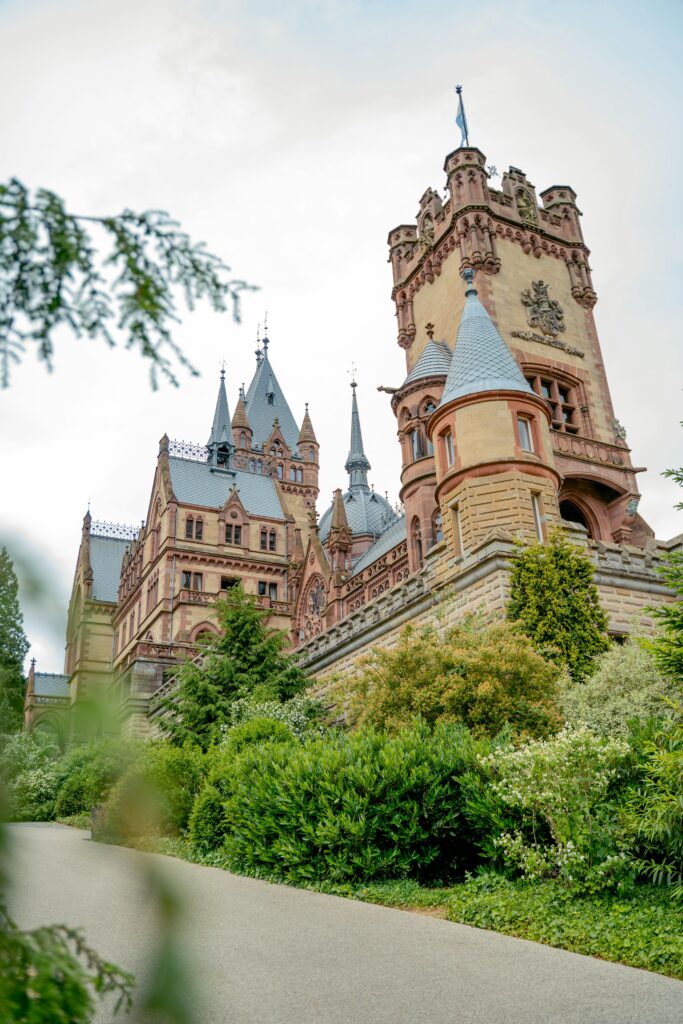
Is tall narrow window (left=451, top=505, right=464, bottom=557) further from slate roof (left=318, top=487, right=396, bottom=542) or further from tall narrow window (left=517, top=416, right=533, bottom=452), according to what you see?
slate roof (left=318, top=487, right=396, bottom=542)

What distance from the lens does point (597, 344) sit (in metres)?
30.0

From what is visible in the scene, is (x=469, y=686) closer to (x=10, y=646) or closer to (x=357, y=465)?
(x=10, y=646)

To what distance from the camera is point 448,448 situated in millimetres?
21766

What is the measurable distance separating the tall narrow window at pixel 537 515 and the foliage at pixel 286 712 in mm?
6663

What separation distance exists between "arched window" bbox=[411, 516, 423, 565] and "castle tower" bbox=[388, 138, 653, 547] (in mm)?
624

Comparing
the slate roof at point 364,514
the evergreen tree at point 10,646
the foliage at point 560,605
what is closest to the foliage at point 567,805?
the foliage at point 560,605

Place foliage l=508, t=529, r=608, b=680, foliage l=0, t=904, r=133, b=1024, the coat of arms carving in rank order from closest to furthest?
1. foliage l=0, t=904, r=133, b=1024
2. foliage l=508, t=529, r=608, b=680
3. the coat of arms carving

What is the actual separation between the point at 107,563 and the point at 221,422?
16498 mm

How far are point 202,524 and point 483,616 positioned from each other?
102 ft

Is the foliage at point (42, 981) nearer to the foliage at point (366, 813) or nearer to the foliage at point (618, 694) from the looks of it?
the foliage at point (366, 813)

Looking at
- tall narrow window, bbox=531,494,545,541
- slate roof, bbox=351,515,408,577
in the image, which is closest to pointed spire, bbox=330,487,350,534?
slate roof, bbox=351,515,408,577

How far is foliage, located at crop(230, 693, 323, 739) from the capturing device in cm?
1750

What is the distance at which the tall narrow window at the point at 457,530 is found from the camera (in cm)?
1943

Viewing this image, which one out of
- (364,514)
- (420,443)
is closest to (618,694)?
(420,443)
